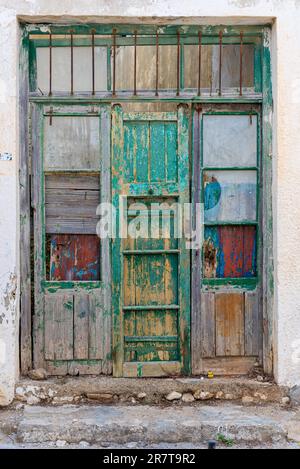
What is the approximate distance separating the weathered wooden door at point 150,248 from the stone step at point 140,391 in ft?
0.54

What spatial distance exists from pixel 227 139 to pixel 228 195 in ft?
1.43

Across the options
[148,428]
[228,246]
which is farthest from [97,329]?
[228,246]

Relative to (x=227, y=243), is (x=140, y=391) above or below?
below

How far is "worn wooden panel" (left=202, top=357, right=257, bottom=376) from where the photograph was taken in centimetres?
543

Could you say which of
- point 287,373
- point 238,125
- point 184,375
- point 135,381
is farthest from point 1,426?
point 238,125

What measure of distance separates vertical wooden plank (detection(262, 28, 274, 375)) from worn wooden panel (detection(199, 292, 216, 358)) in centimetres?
42

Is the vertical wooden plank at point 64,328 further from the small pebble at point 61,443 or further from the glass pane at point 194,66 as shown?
the glass pane at point 194,66

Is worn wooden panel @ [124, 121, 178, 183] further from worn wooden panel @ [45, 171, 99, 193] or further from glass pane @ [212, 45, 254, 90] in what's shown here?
glass pane @ [212, 45, 254, 90]

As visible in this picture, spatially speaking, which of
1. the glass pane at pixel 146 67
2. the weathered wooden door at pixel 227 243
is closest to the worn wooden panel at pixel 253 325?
the weathered wooden door at pixel 227 243

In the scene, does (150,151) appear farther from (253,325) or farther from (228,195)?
(253,325)

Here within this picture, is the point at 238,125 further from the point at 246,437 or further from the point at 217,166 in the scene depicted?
the point at 246,437

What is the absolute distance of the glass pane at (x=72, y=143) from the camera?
17.4 feet

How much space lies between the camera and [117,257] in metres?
5.33
